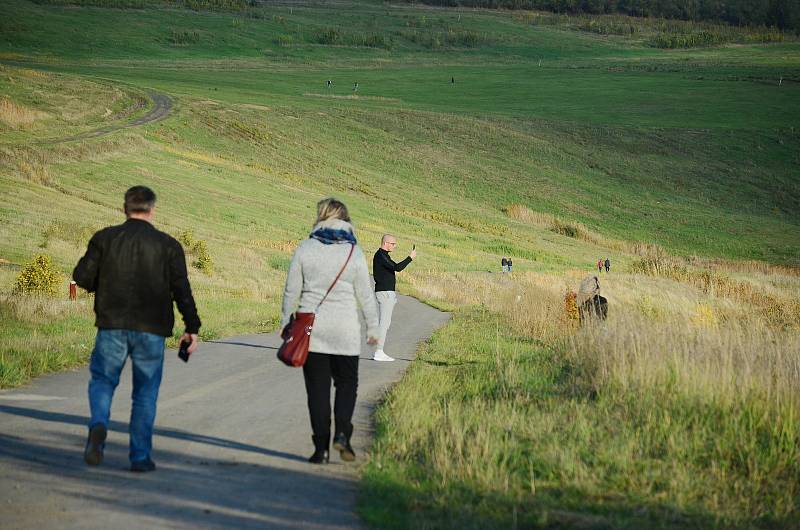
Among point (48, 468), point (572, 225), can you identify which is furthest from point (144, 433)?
point (572, 225)

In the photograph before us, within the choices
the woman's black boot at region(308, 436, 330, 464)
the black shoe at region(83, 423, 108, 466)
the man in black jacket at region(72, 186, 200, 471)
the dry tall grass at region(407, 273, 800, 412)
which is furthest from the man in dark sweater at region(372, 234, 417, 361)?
the black shoe at region(83, 423, 108, 466)

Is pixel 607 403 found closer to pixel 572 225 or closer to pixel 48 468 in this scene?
pixel 48 468

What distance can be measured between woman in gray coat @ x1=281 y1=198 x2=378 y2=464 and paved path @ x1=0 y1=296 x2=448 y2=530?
1.32ft

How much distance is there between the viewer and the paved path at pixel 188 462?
6.73 meters

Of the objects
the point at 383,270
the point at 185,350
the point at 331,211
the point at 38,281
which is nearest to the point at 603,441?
the point at 331,211

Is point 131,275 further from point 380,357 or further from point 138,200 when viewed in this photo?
point 380,357

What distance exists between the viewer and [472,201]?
72.8 metres

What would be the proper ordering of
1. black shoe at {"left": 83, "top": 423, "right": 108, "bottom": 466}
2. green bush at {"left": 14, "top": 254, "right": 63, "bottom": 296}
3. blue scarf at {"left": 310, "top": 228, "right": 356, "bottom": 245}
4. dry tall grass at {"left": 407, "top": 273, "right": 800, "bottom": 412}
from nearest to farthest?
black shoe at {"left": 83, "top": 423, "right": 108, "bottom": 466} < blue scarf at {"left": 310, "top": 228, "right": 356, "bottom": 245} < dry tall grass at {"left": 407, "top": 273, "right": 800, "bottom": 412} < green bush at {"left": 14, "top": 254, "right": 63, "bottom": 296}

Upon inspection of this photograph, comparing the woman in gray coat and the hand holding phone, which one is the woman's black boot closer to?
the woman in gray coat

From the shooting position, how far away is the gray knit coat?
8.66 m

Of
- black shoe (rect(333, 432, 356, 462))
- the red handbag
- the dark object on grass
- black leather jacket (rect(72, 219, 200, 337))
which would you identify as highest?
black leather jacket (rect(72, 219, 200, 337))

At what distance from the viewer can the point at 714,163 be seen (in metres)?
91.5

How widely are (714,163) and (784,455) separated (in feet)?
287

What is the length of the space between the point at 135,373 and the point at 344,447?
177 centimetres
